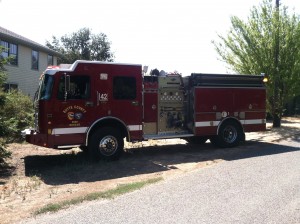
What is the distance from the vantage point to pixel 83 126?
10477mm

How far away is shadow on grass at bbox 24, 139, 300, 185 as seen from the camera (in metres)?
9.22

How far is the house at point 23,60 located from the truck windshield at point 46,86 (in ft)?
41.8

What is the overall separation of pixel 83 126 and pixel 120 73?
1.82m

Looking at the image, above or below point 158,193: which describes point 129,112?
above

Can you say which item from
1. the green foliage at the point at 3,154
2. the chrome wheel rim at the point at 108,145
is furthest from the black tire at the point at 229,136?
the green foliage at the point at 3,154

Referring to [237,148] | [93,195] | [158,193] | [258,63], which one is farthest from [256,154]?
[258,63]

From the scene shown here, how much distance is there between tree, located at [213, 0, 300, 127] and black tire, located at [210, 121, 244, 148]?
7159 millimetres

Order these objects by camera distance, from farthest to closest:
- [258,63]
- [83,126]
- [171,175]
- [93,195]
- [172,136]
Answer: [258,63] < [172,136] < [83,126] < [171,175] < [93,195]

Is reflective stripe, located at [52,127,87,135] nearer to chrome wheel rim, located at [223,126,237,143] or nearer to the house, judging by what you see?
chrome wheel rim, located at [223,126,237,143]

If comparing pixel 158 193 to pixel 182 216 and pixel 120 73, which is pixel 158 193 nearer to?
pixel 182 216

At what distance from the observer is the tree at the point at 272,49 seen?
19766mm

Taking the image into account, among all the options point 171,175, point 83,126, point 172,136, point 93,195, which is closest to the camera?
point 93,195

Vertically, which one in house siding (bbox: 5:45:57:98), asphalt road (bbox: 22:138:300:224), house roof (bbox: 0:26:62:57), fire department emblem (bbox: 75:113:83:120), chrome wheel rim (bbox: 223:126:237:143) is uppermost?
house roof (bbox: 0:26:62:57)

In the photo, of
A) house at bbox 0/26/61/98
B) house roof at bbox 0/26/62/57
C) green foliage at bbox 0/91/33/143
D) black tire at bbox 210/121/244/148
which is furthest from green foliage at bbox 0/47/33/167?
house at bbox 0/26/61/98
